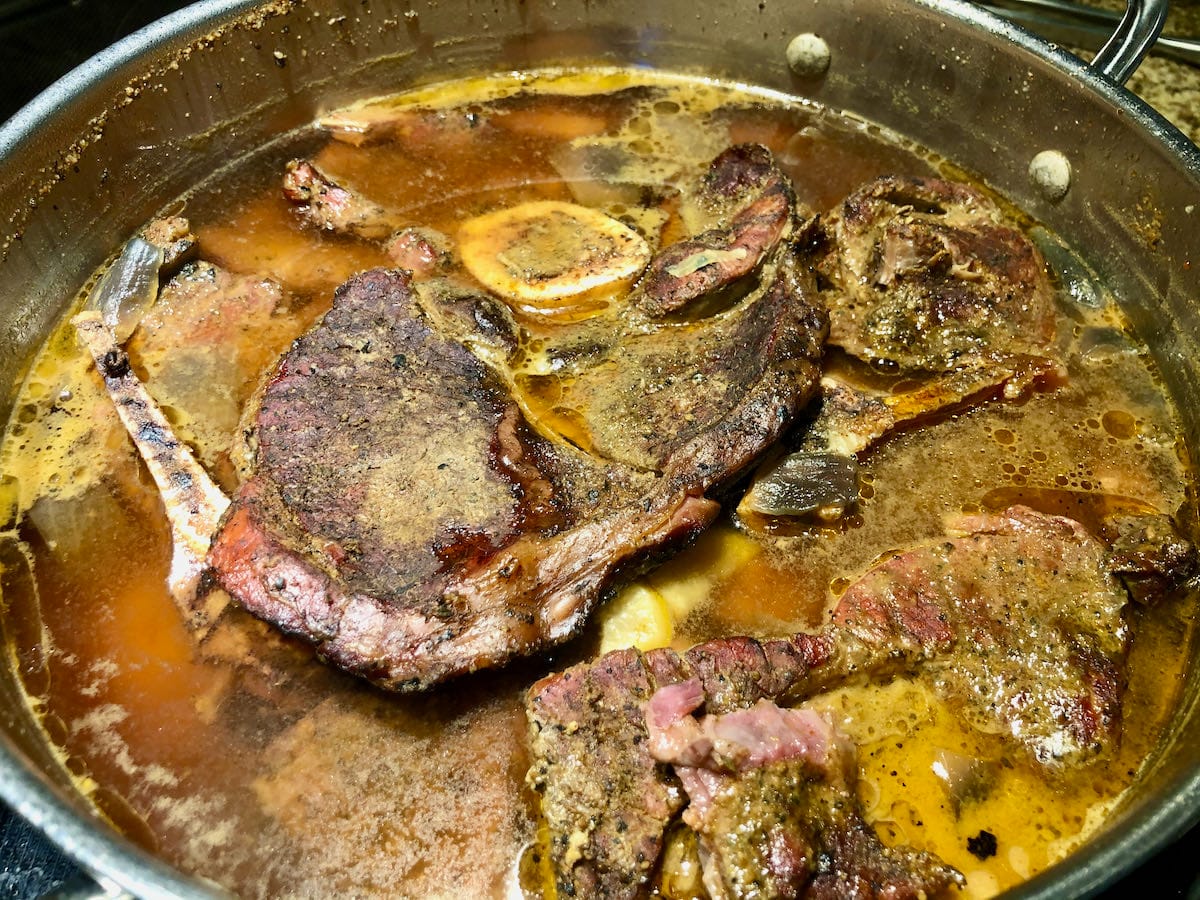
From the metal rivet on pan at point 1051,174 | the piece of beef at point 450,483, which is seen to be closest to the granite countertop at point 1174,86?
the metal rivet on pan at point 1051,174

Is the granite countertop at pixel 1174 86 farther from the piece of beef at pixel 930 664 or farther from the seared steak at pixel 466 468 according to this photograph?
the piece of beef at pixel 930 664

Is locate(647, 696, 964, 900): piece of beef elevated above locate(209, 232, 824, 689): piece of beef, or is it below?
below

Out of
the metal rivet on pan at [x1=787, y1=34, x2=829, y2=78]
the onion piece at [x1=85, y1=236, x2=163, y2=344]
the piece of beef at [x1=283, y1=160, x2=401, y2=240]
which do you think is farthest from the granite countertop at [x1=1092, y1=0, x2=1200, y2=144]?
the onion piece at [x1=85, y1=236, x2=163, y2=344]

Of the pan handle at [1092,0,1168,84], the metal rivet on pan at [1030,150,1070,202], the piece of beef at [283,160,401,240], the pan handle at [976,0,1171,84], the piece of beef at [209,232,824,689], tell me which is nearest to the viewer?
the piece of beef at [209,232,824,689]

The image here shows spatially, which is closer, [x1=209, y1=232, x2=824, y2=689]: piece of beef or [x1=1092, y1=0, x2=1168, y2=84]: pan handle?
[x1=209, y1=232, x2=824, y2=689]: piece of beef

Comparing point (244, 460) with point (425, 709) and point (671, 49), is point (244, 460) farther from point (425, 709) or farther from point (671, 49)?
point (671, 49)

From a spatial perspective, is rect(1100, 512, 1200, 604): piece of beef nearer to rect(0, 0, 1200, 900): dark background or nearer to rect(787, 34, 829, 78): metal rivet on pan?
rect(787, 34, 829, 78): metal rivet on pan
